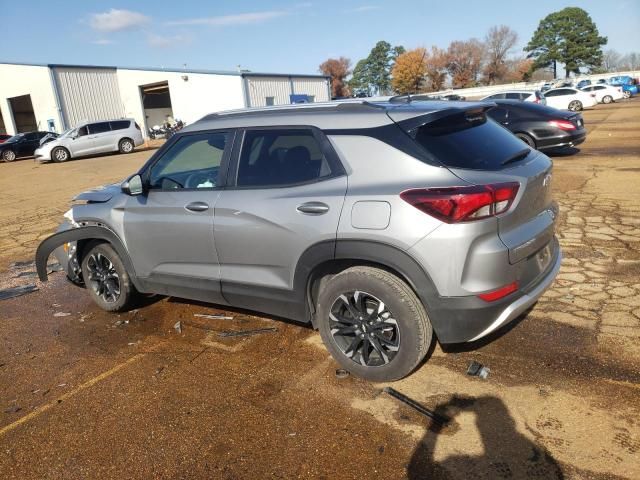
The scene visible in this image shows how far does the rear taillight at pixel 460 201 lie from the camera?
2689 mm

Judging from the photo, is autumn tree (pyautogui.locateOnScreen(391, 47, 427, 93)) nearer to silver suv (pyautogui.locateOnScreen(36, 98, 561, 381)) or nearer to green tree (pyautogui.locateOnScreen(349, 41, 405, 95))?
green tree (pyautogui.locateOnScreen(349, 41, 405, 95))

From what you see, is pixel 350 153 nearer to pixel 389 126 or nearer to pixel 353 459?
pixel 389 126

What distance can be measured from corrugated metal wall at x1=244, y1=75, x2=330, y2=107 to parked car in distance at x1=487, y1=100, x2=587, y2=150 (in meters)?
21.9

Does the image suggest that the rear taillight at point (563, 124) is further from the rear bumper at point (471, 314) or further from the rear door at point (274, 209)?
the rear door at point (274, 209)

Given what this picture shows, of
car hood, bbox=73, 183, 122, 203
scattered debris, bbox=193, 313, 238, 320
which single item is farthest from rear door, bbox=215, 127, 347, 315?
car hood, bbox=73, 183, 122, 203

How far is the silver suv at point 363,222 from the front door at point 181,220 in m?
0.01

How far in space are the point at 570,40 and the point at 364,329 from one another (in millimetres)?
95644

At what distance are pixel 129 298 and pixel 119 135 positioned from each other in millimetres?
22792

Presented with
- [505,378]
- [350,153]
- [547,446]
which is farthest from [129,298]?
[547,446]

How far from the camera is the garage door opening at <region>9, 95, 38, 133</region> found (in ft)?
127

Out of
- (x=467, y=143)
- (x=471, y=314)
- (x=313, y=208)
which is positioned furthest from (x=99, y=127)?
(x=471, y=314)

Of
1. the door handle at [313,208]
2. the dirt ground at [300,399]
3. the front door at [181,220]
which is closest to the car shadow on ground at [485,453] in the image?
the dirt ground at [300,399]

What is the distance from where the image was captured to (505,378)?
3150mm

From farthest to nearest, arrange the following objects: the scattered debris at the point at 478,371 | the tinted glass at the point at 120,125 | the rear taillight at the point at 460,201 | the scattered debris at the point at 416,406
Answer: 1. the tinted glass at the point at 120,125
2. the scattered debris at the point at 478,371
3. the scattered debris at the point at 416,406
4. the rear taillight at the point at 460,201
